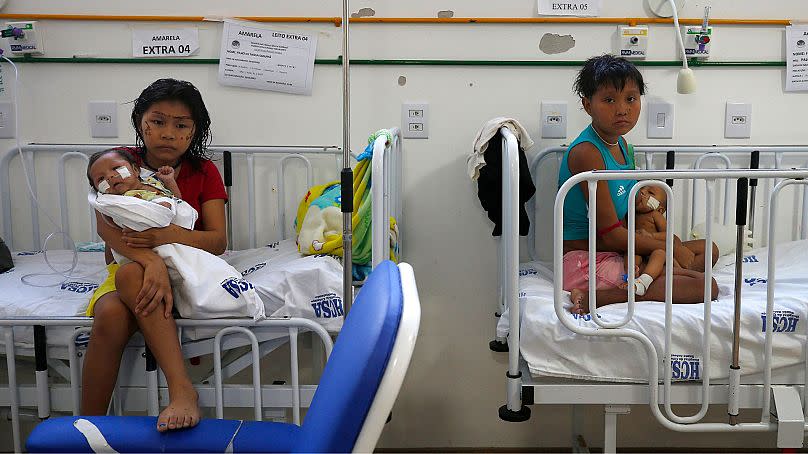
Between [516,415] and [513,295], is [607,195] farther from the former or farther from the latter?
[516,415]

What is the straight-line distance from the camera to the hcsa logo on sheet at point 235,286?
167 centimetres

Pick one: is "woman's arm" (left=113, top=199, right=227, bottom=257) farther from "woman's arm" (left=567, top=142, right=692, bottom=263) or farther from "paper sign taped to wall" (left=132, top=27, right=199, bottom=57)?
"woman's arm" (left=567, top=142, right=692, bottom=263)

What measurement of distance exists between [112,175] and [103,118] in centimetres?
71

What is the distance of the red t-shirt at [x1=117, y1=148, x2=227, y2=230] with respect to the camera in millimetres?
1999

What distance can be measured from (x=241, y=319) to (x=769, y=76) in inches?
73.2

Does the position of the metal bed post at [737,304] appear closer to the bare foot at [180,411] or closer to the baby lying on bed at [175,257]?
the baby lying on bed at [175,257]

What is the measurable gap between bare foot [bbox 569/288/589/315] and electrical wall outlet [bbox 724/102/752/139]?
94 cm

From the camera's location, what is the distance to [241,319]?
1.69 m

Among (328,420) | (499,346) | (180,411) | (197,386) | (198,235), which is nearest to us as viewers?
(328,420)

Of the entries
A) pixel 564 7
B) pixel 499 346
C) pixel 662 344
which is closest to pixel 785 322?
pixel 662 344

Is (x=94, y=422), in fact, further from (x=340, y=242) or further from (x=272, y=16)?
(x=272, y=16)

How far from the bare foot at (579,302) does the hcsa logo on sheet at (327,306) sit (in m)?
0.57

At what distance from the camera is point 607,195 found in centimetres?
195

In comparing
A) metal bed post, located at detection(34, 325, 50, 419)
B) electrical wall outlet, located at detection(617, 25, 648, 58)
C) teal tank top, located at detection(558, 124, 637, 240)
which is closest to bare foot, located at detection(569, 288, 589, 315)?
teal tank top, located at detection(558, 124, 637, 240)
